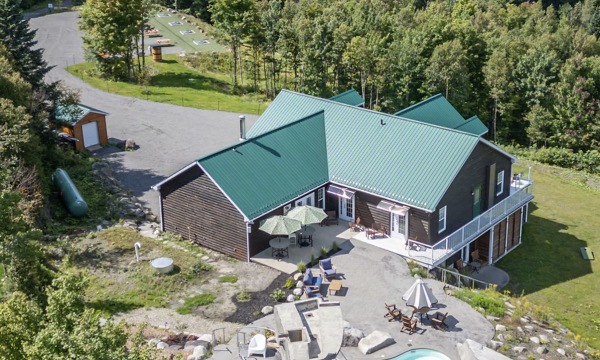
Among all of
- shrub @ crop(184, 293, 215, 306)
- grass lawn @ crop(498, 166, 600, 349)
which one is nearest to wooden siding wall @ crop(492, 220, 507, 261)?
grass lawn @ crop(498, 166, 600, 349)

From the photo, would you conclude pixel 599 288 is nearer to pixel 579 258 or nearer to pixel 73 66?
pixel 579 258

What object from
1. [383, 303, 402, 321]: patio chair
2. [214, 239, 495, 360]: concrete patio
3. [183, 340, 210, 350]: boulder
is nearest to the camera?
[183, 340, 210, 350]: boulder

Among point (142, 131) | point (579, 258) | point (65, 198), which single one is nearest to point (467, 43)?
point (579, 258)

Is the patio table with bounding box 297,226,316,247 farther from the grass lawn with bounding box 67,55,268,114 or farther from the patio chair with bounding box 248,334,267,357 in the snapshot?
the grass lawn with bounding box 67,55,268,114

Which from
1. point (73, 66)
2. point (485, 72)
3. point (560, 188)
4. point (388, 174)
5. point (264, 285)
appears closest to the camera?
point (264, 285)

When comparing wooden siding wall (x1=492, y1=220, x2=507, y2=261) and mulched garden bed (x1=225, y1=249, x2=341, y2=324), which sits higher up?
mulched garden bed (x1=225, y1=249, x2=341, y2=324)
